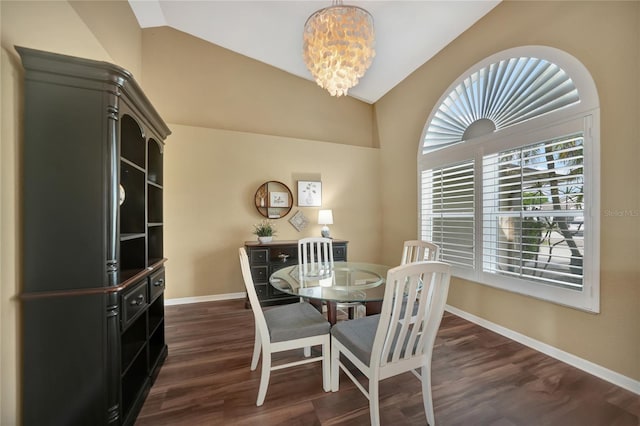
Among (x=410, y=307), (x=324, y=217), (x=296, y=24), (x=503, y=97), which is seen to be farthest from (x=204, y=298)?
(x=503, y=97)

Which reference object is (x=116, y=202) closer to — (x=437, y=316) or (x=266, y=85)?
(x=437, y=316)

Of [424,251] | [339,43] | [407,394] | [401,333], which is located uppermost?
[339,43]

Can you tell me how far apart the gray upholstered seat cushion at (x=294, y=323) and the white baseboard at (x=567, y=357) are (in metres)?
2.06

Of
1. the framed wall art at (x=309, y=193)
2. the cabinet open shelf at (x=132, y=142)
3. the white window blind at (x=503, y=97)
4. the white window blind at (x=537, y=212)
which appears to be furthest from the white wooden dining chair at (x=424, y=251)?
the cabinet open shelf at (x=132, y=142)

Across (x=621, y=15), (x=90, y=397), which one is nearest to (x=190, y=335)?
(x=90, y=397)

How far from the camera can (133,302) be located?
59.1 inches

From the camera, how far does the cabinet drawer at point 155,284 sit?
6.00 feet

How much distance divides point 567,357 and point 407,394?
1.54m

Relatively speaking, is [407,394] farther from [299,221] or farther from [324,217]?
[299,221]

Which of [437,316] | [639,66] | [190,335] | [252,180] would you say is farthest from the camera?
[252,180]

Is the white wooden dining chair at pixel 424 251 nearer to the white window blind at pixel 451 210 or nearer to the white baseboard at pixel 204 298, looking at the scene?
the white window blind at pixel 451 210

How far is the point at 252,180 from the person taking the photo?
3.87 meters

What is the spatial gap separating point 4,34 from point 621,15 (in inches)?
149

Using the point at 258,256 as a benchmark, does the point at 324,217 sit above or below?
above
